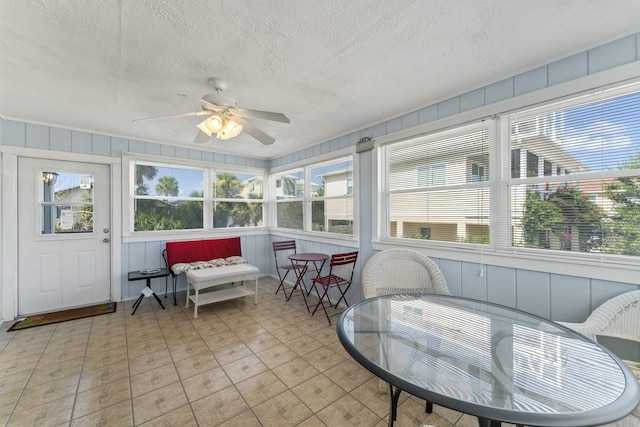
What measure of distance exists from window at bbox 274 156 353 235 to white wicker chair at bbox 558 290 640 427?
2415mm

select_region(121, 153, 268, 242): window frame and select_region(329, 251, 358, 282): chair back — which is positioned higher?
select_region(121, 153, 268, 242): window frame

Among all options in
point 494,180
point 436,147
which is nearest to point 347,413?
point 494,180

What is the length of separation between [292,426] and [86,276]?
3643 mm

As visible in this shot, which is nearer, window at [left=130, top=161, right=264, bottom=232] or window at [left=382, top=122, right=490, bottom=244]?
window at [left=382, top=122, right=490, bottom=244]

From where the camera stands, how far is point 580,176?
1.83 meters

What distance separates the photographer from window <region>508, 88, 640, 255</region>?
167 cm

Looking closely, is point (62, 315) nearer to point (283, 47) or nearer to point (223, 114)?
point (223, 114)

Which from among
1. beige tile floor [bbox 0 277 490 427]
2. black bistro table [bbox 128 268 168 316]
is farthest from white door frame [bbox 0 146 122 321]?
black bistro table [bbox 128 268 168 316]

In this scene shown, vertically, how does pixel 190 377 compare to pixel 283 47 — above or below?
below


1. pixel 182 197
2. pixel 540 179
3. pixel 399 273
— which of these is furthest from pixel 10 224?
pixel 540 179

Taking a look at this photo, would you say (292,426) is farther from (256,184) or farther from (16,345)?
(256,184)

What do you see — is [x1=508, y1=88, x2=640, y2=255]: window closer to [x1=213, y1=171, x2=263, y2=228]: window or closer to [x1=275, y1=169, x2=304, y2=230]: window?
[x1=275, y1=169, x2=304, y2=230]: window

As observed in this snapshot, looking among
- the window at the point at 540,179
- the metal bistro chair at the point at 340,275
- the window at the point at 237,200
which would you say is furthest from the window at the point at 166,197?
the window at the point at 540,179

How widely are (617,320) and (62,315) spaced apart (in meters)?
5.26
